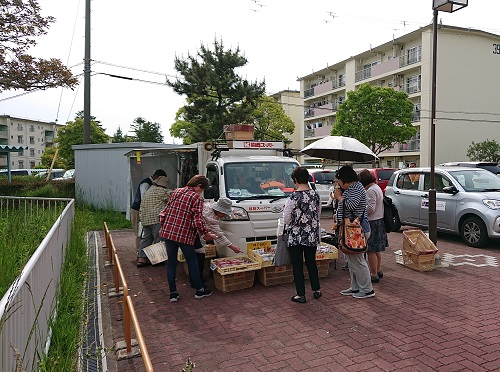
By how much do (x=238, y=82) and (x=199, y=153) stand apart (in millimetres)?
16637

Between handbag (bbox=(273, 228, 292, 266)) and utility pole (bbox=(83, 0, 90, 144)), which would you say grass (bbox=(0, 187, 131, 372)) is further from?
utility pole (bbox=(83, 0, 90, 144))

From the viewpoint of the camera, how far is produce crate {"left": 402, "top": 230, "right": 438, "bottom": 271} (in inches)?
264

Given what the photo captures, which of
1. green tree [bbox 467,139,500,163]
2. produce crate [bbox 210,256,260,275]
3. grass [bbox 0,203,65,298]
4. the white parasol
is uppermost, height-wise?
green tree [bbox 467,139,500,163]

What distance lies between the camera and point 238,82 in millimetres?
23703

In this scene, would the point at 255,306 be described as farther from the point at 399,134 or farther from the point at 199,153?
the point at 399,134

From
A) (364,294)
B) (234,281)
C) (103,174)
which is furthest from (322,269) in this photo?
(103,174)

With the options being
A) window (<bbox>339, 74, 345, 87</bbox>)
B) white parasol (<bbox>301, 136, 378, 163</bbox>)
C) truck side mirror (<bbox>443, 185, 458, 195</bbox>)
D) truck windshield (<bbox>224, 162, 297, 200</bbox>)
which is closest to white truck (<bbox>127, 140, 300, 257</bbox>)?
truck windshield (<bbox>224, 162, 297, 200</bbox>)

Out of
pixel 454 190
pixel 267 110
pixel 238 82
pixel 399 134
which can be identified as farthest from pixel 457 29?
pixel 454 190

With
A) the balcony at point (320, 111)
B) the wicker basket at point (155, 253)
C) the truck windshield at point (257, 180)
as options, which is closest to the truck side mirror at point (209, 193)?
the truck windshield at point (257, 180)

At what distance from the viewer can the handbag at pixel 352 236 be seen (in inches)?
203

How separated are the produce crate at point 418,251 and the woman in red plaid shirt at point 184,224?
11.9ft

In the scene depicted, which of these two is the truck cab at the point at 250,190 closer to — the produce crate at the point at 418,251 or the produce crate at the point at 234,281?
the produce crate at the point at 234,281

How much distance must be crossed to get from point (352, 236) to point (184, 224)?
223 centimetres

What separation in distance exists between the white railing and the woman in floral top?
2.81 m
